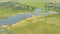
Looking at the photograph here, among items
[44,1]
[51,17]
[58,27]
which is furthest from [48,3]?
[58,27]

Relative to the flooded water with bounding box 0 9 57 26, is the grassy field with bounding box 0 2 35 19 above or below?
above

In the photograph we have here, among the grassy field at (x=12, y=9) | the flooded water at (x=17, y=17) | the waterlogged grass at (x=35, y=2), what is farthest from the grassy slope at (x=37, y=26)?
the waterlogged grass at (x=35, y=2)

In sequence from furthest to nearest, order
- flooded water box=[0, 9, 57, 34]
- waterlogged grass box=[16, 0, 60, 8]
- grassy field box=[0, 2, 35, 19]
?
waterlogged grass box=[16, 0, 60, 8]
grassy field box=[0, 2, 35, 19]
flooded water box=[0, 9, 57, 34]

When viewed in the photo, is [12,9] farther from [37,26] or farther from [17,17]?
[37,26]

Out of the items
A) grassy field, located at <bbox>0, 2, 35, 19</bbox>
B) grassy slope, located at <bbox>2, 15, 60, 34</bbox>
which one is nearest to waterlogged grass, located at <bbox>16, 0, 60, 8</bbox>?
grassy field, located at <bbox>0, 2, 35, 19</bbox>

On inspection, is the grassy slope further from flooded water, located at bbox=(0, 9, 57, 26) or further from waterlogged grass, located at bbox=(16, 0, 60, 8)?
waterlogged grass, located at bbox=(16, 0, 60, 8)

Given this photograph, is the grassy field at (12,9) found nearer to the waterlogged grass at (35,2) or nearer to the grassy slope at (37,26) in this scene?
the waterlogged grass at (35,2)

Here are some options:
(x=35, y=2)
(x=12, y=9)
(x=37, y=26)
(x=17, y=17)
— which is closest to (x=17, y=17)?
(x=17, y=17)

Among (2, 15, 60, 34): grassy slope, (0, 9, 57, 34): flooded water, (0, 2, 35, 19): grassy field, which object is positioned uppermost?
(0, 2, 35, 19): grassy field
